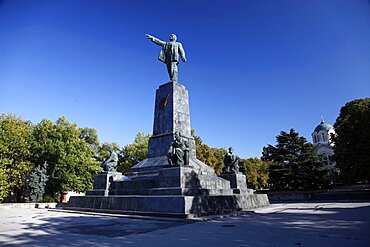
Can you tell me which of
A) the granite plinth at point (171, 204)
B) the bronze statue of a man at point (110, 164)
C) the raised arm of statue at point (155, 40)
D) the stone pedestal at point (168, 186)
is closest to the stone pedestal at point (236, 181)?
the stone pedestal at point (168, 186)

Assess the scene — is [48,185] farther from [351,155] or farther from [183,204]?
[351,155]

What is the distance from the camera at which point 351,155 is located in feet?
80.4

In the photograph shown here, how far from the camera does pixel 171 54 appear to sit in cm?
1675

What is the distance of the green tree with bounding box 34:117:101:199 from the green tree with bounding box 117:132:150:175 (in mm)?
7911

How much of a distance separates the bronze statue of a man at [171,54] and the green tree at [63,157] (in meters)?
17.0

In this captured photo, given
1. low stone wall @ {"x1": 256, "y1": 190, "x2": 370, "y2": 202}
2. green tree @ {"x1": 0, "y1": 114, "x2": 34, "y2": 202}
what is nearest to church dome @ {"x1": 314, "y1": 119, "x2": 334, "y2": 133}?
low stone wall @ {"x1": 256, "y1": 190, "x2": 370, "y2": 202}

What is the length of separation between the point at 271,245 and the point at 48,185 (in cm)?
2766

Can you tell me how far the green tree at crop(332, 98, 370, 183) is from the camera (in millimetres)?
23453

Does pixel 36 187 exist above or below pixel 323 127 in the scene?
below

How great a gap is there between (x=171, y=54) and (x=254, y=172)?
38.6 meters

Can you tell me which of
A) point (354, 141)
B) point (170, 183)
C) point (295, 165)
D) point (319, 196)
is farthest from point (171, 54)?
point (295, 165)

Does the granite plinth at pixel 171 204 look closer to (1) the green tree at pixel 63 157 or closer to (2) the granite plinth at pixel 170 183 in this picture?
Result: (2) the granite plinth at pixel 170 183

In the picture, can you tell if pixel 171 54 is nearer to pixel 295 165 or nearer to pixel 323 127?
pixel 295 165

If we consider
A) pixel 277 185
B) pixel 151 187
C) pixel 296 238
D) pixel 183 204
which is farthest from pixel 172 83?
pixel 277 185
